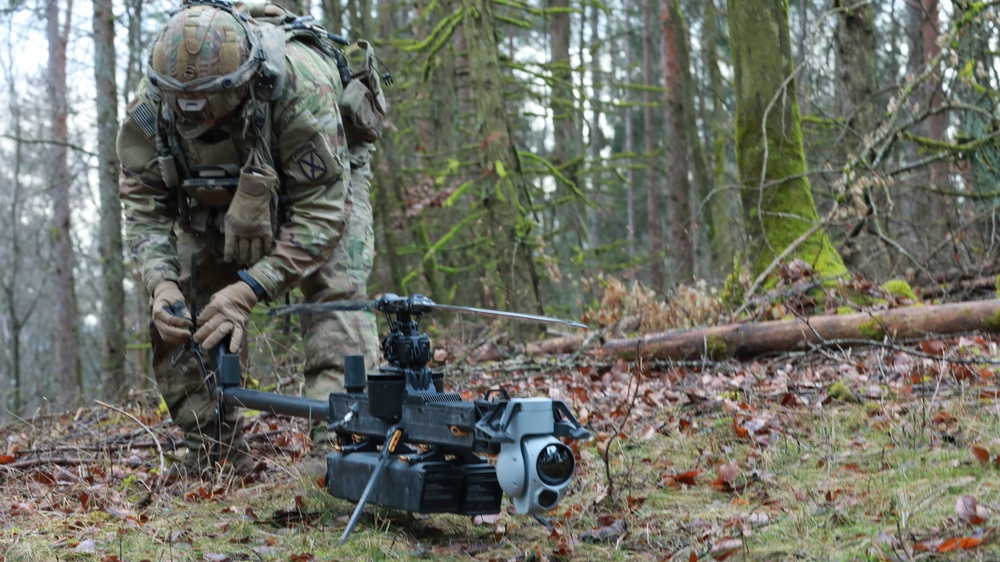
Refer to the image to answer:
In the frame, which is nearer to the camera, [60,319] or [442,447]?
[442,447]

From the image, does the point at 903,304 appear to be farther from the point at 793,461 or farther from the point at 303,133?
the point at 303,133

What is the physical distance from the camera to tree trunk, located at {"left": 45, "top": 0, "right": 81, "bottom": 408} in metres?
16.2

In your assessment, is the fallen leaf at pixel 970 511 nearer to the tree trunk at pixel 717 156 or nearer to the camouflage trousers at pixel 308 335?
the camouflage trousers at pixel 308 335

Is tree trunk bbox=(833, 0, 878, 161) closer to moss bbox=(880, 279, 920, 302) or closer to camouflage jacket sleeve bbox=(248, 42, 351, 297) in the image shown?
moss bbox=(880, 279, 920, 302)

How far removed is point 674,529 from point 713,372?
3.12 m

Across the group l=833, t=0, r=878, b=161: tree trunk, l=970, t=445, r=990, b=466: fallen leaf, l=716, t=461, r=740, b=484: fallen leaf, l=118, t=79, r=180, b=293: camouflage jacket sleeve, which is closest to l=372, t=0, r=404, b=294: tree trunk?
l=833, t=0, r=878, b=161: tree trunk

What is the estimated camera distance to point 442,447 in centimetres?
367

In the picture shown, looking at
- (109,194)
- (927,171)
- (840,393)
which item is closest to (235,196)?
(840,393)

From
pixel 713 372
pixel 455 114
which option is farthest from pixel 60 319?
pixel 713 372

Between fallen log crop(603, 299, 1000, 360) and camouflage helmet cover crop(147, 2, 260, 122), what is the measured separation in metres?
2.99

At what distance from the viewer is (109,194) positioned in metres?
12.7

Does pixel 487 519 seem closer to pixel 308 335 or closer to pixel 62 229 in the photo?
pixel 308 335

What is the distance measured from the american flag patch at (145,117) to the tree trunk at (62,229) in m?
11.1

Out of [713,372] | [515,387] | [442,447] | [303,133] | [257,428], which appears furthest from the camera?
[515,387]
